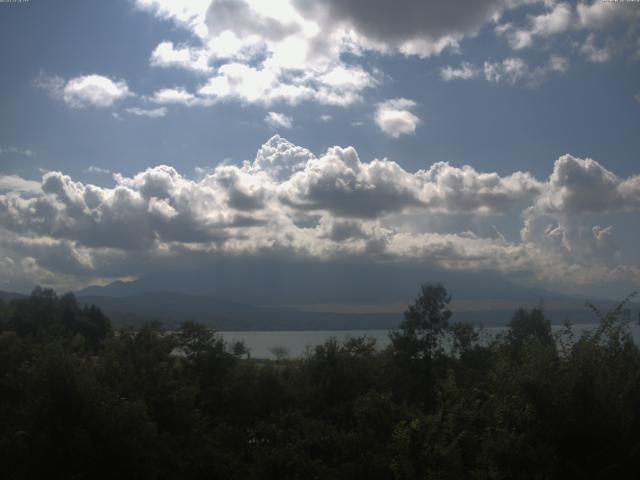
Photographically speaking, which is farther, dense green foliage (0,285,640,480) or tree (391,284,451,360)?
tree (391,284,451,360)

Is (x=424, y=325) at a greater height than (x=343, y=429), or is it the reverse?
(x=424, y=325)

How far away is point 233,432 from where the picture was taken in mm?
24219

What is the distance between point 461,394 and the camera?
2447 cm

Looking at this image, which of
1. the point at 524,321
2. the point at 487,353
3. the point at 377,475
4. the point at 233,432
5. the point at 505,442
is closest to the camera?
the point at 505,442

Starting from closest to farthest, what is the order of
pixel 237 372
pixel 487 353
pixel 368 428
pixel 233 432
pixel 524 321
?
pixel 368 428 → pixel 233 432 → pixel 237 372 → pixel 487 353 → pixel 524 321

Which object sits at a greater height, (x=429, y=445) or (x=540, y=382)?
(x=540, y=382)

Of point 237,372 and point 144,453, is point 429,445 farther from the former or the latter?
point 237,372

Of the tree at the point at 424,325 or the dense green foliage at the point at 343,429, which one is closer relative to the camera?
the dense green foliage at the point at 343,429

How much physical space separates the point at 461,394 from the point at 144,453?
12.2m

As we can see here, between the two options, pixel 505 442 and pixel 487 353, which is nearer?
pixel 505 442

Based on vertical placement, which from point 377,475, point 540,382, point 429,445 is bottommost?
point 377,475

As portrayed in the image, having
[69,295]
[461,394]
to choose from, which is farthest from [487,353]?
[69,295]

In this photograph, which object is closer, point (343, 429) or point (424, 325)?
point (343, 429)

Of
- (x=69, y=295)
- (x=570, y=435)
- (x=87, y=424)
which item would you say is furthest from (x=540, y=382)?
(x=69, y=295)
